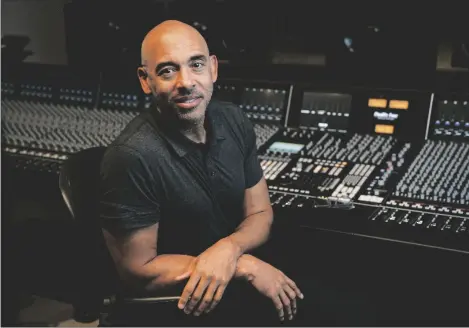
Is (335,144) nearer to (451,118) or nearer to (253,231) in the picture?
(451,118)

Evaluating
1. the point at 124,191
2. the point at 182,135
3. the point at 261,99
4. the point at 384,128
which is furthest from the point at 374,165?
the point at 124,191

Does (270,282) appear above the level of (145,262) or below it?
below

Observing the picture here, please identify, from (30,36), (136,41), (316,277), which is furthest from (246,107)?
(30,36)

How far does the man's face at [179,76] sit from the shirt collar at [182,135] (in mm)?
47

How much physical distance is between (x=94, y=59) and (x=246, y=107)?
81 cm

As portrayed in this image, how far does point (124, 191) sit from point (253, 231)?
1.59 ft

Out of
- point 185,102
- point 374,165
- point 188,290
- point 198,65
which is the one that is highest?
point 198,65

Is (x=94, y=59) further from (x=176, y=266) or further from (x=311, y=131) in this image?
(x=176, y=266)

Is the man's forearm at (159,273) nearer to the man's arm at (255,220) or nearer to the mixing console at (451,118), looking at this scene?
the man's arm at (255,220)

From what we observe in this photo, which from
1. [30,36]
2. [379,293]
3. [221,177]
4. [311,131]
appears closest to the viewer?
[221,177]

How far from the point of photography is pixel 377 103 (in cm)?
259

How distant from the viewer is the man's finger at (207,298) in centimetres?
174

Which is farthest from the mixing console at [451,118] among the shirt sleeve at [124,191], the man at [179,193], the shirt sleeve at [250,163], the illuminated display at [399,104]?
the shirt sleeve at [124,191]

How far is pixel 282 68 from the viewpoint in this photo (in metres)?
2.94
